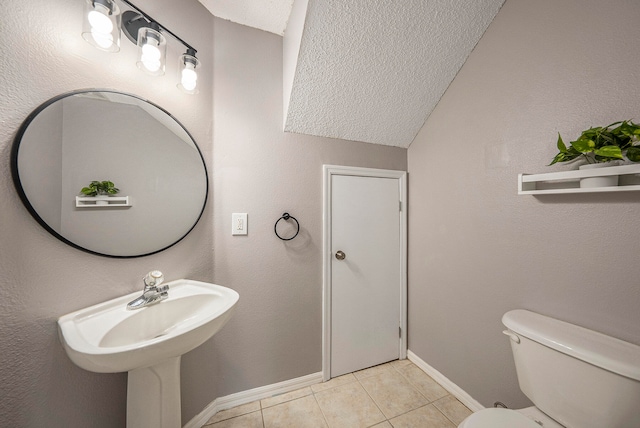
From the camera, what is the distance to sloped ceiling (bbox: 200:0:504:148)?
1.12 metres

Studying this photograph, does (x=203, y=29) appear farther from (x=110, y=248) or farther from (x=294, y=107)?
(x=110, y=248)

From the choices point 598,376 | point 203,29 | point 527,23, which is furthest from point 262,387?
point 527,23

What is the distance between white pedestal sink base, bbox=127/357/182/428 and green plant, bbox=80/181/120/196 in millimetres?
741

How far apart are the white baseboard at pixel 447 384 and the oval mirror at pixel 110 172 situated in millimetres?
1983

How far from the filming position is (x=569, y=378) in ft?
2.66

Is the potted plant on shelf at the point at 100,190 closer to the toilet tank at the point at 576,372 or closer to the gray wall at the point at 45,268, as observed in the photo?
the gray wall at the point at 45,268

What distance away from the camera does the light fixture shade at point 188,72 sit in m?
1.10

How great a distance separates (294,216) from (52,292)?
111 centimetres

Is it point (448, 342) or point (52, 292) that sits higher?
point (52, 292)

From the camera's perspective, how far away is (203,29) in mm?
1280

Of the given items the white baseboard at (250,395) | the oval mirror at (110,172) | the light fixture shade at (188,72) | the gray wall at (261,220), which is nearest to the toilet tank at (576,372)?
the gray wall at (261,220)

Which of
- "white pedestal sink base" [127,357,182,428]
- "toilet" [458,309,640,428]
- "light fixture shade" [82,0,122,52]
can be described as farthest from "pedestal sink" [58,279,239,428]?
"toilet" [458,309,640,428]

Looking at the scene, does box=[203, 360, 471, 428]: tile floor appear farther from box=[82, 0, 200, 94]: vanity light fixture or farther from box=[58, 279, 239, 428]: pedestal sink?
box=[82, 0, 200, 94]: vanity light fixture

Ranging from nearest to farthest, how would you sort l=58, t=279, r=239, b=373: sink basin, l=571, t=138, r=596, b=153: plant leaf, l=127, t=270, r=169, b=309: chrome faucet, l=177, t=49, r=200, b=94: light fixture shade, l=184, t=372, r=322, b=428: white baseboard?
1. l=58, t=279, r=239, b=373: sink basin
2. l=571, t=138, r=596, b=153: plant leaf
3. l=127, t=270, r=169, b=309: chrome faucet
4. l=177, t=49, r=200, b=94: light fixture shade
5. l=184, t=372, r=322, b=428: white baseboard
